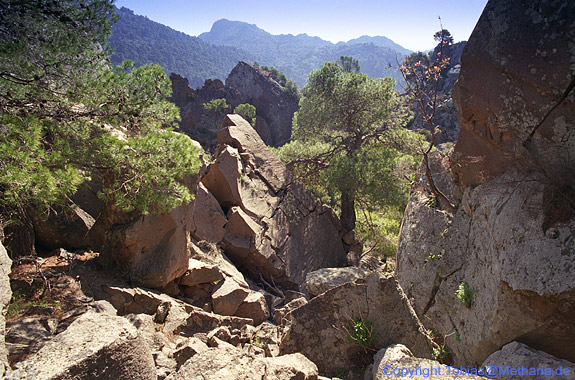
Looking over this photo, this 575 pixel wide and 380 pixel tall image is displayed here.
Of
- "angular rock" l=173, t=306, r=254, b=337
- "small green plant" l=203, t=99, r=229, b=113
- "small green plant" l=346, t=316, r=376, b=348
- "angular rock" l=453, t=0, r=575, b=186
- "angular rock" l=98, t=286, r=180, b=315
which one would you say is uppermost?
"small green plant" l=203, t=99, r=229, b=113

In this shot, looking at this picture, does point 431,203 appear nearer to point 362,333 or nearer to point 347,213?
point 362,333

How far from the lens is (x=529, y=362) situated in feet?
12.8

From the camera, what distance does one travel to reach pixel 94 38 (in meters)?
5.97

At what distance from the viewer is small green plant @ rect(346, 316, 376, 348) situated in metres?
4.82

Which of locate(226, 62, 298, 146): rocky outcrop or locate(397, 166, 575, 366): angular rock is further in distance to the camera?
locate(226, 62, 298, 146): rocky outcrop

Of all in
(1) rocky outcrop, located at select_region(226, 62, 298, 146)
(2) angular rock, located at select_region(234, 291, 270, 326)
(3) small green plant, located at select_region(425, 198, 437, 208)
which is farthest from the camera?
(1) rocky outcrop, located at select_region(226, 62, 298, 146)

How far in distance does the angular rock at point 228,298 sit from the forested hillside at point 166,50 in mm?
137288

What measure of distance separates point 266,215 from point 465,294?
7.45 meters

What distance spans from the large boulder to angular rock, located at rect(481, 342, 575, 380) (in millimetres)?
7625

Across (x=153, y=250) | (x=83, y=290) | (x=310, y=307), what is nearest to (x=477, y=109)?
(x=310, y=307)

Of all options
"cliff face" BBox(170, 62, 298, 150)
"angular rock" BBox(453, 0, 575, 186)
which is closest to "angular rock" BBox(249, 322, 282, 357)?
"angular rock" BBox(453, 0, 575, 186)

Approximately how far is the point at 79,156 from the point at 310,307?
4.67 m

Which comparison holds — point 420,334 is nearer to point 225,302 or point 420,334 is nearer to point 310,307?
point 310,307

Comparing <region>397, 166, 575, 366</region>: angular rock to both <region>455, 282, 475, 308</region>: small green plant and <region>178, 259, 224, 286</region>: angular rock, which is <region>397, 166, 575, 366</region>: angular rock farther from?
<region>178, 259, 224, 286</region>: angular rock
